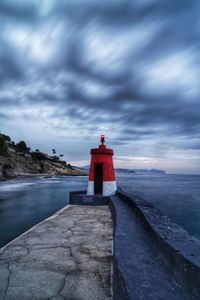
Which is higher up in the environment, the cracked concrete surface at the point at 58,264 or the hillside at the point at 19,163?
the hillside at the point at 19,163

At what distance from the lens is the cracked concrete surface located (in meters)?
2.64

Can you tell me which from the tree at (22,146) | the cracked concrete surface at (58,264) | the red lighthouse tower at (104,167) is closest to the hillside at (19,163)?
the tree at (22,146)

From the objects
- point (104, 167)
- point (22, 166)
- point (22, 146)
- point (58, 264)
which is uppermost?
point (22, 146)

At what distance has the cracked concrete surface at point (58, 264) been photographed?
2.64m

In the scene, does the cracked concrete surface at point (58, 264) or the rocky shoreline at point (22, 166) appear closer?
the cracked concrete surface at point (58, 264)

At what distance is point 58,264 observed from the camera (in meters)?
3.32

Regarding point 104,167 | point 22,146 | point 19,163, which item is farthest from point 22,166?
A: point 104,167

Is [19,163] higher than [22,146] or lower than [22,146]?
lower

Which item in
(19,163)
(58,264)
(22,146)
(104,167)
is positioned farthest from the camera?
(22,146)

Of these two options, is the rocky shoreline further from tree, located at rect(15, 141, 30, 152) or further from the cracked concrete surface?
the cracked concrete surface

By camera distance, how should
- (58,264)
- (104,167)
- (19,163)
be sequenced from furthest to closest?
(19,163)
(104,167)
(58,264)

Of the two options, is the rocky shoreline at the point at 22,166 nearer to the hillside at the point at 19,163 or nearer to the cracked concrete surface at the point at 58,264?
the hillside at the point at 19,163

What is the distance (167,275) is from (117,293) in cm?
54

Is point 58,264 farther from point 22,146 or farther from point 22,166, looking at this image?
point 22,146
